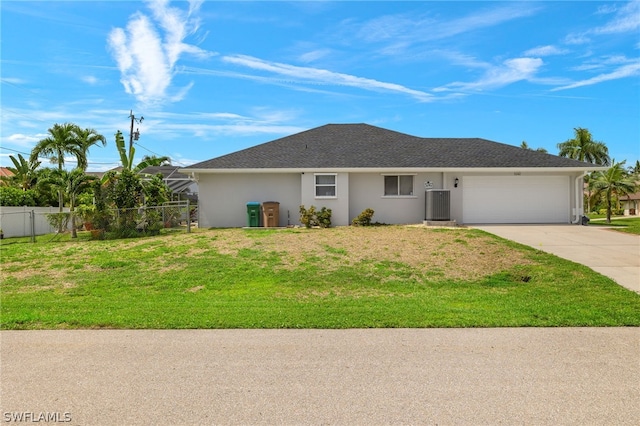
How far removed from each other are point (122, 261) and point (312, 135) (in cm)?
1360

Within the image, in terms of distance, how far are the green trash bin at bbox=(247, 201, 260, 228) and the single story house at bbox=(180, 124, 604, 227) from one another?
3.97ft

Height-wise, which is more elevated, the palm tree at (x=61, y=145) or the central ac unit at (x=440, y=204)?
the palm tree at (x=61, y=145)

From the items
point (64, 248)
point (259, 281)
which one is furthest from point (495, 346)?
point (64, 248)

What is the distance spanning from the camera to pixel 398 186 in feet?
63.0

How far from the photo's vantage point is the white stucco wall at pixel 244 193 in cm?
1919

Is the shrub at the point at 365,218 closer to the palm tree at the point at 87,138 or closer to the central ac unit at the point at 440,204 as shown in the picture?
the central ac unit at the point at 440,204

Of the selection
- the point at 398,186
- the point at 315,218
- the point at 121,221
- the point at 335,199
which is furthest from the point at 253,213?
the point at 398,186

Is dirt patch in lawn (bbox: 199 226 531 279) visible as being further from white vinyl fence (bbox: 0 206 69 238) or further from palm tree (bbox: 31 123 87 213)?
palm tree (bbox: 31 123 87 213)

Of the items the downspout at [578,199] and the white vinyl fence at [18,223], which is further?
the white vinyl fence at [18,223]

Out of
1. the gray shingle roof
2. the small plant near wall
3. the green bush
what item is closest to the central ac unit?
the gray shingle roof

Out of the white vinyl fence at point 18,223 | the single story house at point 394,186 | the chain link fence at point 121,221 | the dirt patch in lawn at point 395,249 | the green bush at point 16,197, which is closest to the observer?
the dirt patch in lawn at point 395,249

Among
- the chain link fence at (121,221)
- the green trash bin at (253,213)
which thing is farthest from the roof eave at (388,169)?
the chain link fence at (121,221)

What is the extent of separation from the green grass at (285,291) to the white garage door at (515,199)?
284 inches

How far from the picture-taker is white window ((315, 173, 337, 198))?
1877 cm
